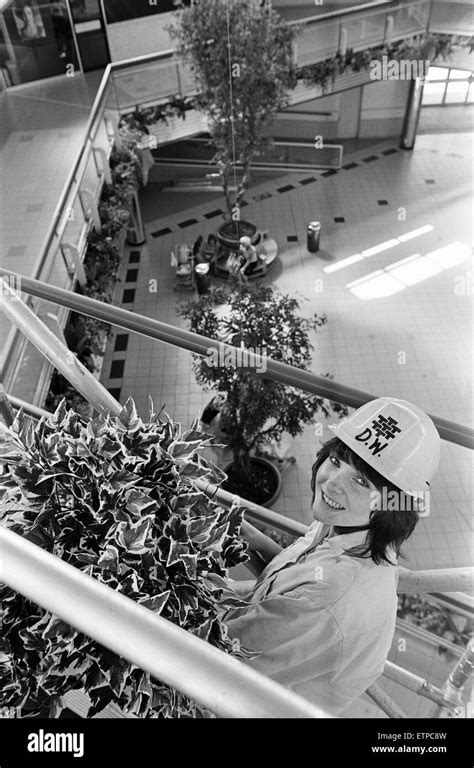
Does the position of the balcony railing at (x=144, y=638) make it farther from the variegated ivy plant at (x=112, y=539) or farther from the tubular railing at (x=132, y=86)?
the tubular railing at (x=132, y=86)

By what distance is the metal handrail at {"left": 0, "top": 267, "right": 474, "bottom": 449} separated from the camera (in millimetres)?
1598

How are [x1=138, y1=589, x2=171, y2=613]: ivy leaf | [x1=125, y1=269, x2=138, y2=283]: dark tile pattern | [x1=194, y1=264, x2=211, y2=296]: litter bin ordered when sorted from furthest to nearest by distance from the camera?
[x1=125, y1=269, x2=138, y2=283]: dark tile pattern → [x1=194, y1=264, x2=211, y2=296]: litter bin → [x1=138, y1=589, x2=171, y2=613]: ivy leaf

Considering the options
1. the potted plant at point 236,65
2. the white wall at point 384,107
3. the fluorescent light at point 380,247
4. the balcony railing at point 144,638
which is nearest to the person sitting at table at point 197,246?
the potted plant at point 236,65

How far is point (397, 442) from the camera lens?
Answer: 1452 mm

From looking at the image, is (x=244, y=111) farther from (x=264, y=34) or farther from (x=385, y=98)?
(x=385, y=98)

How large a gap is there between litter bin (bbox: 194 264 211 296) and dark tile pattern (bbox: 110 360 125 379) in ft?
6.53

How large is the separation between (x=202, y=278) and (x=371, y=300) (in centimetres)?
290

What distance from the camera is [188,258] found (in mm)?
10711

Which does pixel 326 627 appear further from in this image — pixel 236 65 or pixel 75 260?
pixel 236 65

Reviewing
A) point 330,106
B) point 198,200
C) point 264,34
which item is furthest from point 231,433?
point 330,106

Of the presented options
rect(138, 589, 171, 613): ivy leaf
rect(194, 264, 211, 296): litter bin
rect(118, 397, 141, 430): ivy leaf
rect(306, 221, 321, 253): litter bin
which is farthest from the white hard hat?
rect(306, 221, 321, 253): litter bin

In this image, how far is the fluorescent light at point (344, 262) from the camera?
1073 cm

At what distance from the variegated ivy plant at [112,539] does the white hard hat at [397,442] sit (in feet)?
1.24

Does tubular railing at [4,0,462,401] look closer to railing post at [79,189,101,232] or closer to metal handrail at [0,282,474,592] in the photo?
railing post at [79,189,101,232]
